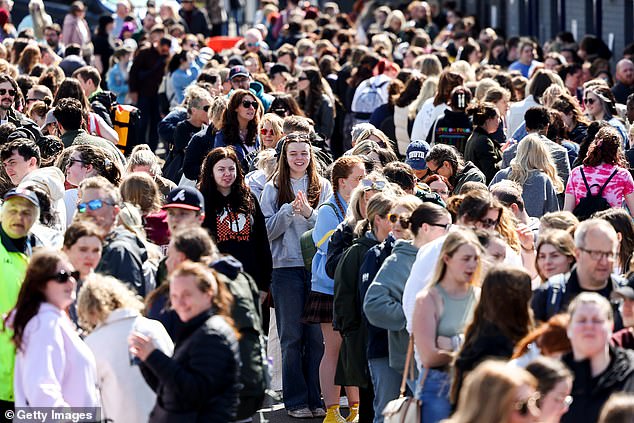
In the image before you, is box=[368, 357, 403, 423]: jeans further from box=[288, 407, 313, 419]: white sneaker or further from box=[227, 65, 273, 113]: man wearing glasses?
box=[227, 65, 273, 113]: man wearing glasses

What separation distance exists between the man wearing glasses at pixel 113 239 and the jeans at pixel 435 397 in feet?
5.84

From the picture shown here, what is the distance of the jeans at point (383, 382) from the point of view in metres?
8.64

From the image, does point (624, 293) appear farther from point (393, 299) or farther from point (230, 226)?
point (230, 226)

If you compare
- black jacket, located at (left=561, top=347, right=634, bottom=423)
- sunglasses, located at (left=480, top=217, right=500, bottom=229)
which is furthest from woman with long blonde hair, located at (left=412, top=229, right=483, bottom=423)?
sunglasses, located at (left=480, top=217, right=500, bottom=229)

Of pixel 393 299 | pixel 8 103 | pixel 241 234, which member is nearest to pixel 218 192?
pixel 241 234

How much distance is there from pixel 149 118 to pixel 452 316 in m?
15.1

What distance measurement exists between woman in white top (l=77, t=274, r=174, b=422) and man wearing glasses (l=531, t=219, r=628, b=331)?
1969mm

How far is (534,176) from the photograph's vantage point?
11.2 meters

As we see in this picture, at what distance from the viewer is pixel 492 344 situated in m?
6.79

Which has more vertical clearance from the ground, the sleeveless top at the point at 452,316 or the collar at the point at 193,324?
the collar at the point at 193,324

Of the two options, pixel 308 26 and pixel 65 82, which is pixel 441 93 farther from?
Answer: pixel 308 26

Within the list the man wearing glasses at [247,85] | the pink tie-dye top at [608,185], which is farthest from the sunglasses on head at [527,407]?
the man wearing glasses at [247,85]

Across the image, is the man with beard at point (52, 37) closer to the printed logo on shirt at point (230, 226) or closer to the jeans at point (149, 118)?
the jeans at point (149, 118)

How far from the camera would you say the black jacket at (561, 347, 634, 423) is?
21.4 ft
